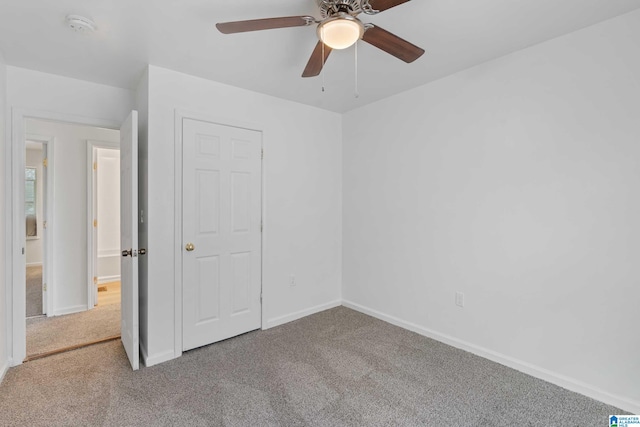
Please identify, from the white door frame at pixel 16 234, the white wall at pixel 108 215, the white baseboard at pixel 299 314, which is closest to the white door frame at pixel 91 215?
the white door frame at pixel 16 234

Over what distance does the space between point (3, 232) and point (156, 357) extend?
1.50 metres

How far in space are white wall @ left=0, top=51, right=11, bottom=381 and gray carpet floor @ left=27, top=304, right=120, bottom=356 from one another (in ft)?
1.22

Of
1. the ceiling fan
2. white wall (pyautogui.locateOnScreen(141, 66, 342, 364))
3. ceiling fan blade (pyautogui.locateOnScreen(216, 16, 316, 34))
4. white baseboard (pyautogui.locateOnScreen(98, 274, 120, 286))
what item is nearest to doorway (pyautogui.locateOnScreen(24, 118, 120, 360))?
white baseboard (pyautogui.locateOnScreen(98, 274, 120, 286))

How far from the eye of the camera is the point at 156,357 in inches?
97.5

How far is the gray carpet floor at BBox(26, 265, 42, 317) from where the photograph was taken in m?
3.64

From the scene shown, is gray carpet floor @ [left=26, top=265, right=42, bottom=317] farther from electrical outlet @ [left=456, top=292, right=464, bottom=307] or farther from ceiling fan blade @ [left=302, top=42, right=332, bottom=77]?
electrical outlet @ [left=456, top=292, right=464, bottom=307]

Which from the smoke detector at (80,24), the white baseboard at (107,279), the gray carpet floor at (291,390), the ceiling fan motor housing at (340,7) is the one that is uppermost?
the smoke detector at (80,24)

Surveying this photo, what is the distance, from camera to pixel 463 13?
183 centimetres

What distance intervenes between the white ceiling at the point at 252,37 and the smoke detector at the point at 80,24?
4 centimetres

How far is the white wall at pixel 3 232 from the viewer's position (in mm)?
2268

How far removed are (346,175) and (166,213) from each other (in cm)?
211

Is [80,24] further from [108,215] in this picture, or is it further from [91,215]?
[108,215]

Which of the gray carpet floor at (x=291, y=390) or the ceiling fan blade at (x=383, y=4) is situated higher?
the ceiling fan blade at (x=383, y=4)

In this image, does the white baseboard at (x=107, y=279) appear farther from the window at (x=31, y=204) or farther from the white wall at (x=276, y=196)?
the white wall at (x=276, y=196)
